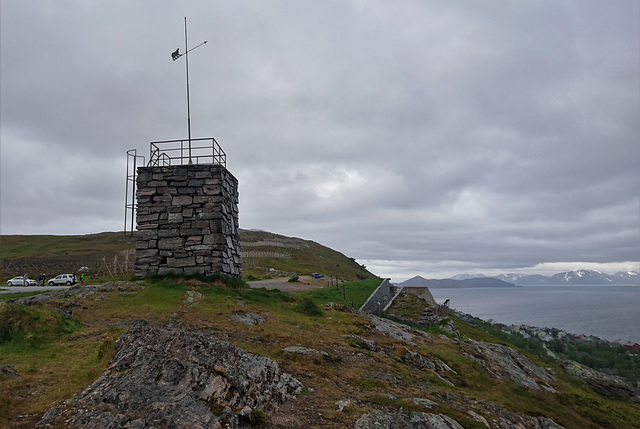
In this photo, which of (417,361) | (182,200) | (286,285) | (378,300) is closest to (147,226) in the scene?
(182,200)

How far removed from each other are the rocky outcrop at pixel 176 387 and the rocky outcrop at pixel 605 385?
2019 centimetres

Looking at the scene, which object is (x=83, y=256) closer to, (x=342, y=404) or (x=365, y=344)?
(x=365, y=344)

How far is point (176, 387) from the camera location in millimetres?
6750

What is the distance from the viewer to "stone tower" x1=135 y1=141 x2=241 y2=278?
19984 mm

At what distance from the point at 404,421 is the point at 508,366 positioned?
1201 cm

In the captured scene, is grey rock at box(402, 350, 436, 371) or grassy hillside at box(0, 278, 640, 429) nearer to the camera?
grassy hillside at box(0, 278, 640, 429)

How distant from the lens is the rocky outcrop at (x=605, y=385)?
1883 centimetres

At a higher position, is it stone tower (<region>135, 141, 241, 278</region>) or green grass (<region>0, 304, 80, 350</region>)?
stone tower (<region>135, 141, 241, 278</region>)

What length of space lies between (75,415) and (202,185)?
15611 millimetres

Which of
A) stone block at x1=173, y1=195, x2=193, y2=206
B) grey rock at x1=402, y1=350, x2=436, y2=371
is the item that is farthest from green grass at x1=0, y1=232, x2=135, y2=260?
grey rock at x1=402, y1=350, x2=436, y2=371

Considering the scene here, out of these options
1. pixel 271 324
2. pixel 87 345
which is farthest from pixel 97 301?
pixel 271 324

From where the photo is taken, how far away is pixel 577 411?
12.7m

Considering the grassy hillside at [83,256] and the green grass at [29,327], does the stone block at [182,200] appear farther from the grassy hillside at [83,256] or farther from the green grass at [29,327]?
the grassy hillside at [83,256]

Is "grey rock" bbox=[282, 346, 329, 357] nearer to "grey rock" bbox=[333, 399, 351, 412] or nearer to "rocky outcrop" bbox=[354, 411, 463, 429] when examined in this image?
"grey rock" bbox=[333, 399, 351, 412]
